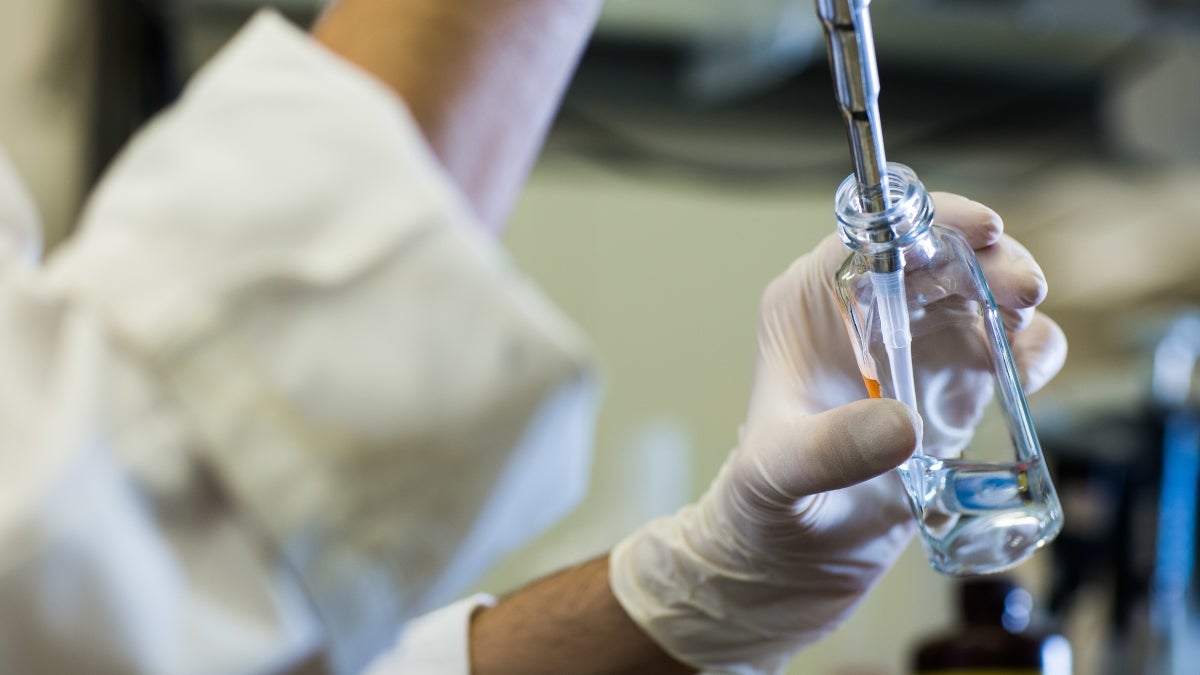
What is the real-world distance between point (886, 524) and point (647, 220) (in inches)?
53.0

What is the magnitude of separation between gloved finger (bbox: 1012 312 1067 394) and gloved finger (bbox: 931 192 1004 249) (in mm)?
81

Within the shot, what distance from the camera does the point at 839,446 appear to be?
1.71 ft

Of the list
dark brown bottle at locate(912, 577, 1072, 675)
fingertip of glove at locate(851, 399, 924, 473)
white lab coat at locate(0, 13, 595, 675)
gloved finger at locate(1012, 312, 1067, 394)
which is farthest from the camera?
dark brown bottle at locate(912, 577, 1072, 675)

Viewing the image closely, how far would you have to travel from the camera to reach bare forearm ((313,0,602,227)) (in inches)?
17.6

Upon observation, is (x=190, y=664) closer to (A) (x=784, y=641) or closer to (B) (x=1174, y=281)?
(A) (x=784, y=641)

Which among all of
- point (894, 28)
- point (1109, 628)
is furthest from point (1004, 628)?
point (894, 28)

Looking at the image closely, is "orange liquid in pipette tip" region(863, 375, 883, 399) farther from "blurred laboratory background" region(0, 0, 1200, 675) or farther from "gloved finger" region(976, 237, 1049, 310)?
"blurred laboratory background" region(0, 0, 1200, 675)

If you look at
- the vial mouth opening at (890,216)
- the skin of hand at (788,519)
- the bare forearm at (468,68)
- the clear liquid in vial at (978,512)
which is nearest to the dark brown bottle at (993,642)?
the skin of hand at (788,519)

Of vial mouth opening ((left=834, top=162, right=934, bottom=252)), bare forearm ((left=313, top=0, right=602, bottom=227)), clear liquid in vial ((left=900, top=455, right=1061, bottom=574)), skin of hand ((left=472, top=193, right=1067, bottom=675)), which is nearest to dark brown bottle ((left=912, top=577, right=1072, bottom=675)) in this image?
skin of hand ((left=472, top=193, right=1067, bottom=675))

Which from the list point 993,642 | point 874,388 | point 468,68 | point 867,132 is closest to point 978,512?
point 874,388

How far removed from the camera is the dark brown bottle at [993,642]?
3.01 ft

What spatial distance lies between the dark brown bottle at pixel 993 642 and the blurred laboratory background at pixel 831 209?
1.11 feet

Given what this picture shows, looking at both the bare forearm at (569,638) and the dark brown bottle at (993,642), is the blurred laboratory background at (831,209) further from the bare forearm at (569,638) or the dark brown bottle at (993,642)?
the bare forearm at (569,638)

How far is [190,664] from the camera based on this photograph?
37 centimetres
